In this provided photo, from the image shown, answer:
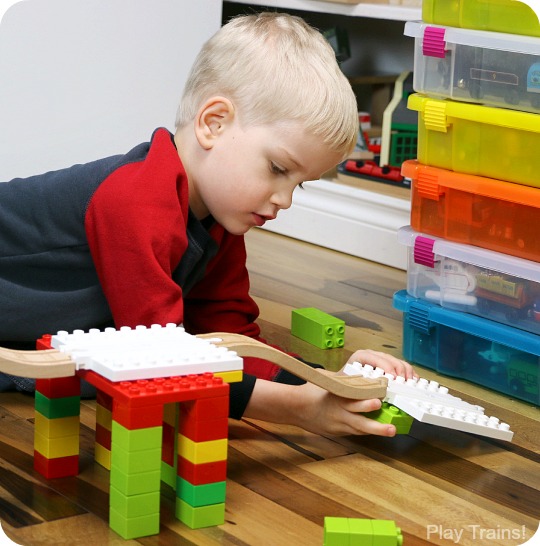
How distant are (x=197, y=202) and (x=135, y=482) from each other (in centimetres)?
46

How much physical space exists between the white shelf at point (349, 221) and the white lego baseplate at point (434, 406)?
2.66 ft

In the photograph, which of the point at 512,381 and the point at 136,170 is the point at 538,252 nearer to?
the point at 512,381

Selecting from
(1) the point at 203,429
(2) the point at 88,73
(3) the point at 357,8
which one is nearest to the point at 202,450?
(1) the point at 203,429

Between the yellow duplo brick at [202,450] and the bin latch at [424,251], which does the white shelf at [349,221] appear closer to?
the bin latch at [424,251]

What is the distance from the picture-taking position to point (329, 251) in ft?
6.89

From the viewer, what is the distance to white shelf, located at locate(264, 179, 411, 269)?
200cm

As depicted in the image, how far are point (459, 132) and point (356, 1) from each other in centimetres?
73

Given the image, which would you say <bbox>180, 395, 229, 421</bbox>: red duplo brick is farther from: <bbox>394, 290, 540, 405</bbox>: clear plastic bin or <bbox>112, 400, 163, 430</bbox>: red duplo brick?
<bbox>394, 290, 540, 405</bbox>: clear plastic bin

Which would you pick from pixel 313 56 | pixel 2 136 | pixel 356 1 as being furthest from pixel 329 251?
pixel 313 56

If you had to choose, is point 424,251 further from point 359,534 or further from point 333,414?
point 359,534

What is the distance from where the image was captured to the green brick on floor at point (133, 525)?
0.88 meters

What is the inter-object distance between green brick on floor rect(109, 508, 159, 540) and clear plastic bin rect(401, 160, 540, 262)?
0.66m

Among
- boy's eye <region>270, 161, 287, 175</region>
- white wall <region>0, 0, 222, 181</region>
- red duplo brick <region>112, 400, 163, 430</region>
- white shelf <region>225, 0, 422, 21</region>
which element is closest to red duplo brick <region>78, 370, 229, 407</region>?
red duplo brick <region>112, 400, 163, 430</region>

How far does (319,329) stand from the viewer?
149 centimetres
